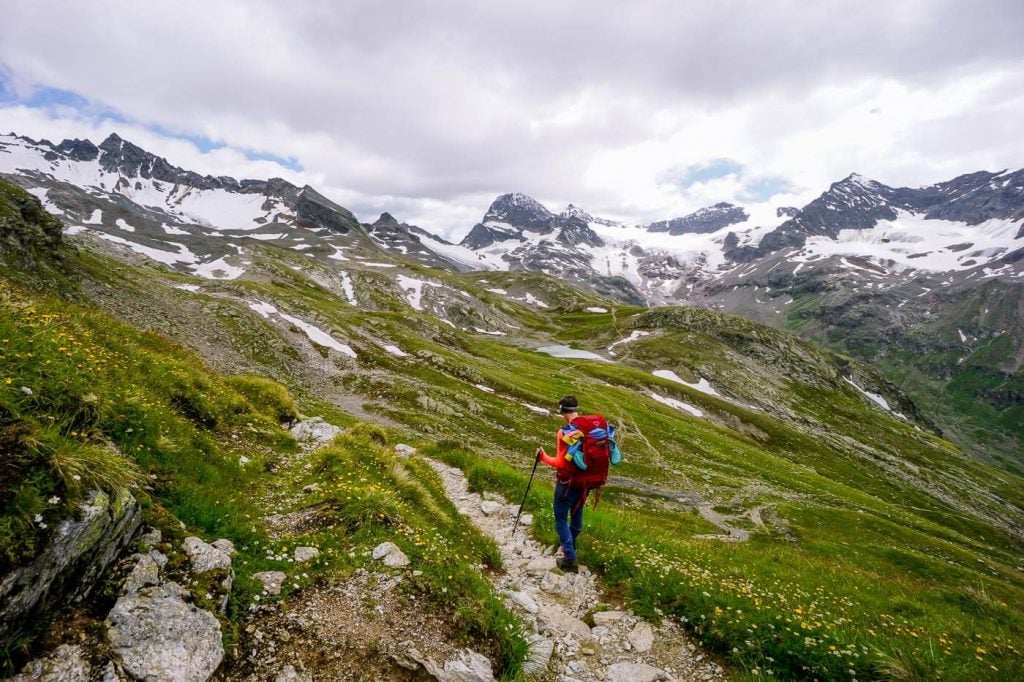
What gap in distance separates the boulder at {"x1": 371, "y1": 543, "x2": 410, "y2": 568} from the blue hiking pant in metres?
4.38

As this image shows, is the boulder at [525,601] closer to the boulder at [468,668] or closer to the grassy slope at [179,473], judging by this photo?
the grassy slope at [179,473]

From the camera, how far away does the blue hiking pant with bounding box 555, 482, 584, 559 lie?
1256 cm

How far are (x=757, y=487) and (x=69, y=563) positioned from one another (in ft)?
196

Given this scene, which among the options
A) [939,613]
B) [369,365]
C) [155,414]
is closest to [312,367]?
A: [369,365]

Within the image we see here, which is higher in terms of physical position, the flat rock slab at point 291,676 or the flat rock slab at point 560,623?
the flat rock slab at point 291,676

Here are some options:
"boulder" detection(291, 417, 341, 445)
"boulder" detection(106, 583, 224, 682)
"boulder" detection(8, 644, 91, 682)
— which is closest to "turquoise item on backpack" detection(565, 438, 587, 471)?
"boulder" detection(106, 583, 224, 682)

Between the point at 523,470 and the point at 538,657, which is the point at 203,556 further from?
the point at 523,470

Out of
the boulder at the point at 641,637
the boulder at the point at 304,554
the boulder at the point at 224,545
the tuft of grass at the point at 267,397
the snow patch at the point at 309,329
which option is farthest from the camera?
the snow patch at the point at 309,329

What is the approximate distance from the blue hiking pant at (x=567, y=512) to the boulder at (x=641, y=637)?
8.39ft

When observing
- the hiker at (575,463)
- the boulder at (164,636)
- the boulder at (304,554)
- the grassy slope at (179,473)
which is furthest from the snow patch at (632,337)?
the boulder at (164,636)

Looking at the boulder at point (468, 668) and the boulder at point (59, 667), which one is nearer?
→ the boulder at point (59, 667)

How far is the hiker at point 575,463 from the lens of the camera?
12203 mm

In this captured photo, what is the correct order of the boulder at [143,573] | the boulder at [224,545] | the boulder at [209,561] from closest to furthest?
the boulder at [143,573] → the boulder at [209,561] → the boulder at [224,545]

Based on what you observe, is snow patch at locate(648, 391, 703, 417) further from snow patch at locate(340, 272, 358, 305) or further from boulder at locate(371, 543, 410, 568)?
snow patch at locate(340, 272, 358, 305)
